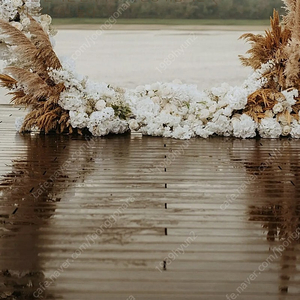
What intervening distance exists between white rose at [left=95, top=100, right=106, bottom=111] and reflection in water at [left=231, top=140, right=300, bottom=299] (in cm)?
114

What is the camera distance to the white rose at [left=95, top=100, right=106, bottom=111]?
15.9 feet

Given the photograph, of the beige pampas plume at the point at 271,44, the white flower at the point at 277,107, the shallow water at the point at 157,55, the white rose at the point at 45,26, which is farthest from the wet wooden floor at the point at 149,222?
the shallow water at the point at 157,55

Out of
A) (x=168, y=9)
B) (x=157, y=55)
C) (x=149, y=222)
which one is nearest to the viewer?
(x=149, y=222)

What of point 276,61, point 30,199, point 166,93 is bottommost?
point 30,199

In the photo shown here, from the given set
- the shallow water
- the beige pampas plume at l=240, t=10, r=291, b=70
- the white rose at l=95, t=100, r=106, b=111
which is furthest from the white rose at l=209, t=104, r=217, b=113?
the shallow water

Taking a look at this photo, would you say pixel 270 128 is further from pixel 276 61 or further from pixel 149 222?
pixel 149 222

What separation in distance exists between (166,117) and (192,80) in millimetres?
5245

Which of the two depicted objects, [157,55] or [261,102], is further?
[157,55]

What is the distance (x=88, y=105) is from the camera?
487cm

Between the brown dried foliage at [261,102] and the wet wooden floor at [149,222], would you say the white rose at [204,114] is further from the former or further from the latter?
the wet wooden floor at [149,222]

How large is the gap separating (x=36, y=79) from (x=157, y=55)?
5767 millimetres

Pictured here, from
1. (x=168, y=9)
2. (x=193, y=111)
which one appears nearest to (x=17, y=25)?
(x=193, y=111)

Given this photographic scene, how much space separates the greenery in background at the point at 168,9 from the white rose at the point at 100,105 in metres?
4.39

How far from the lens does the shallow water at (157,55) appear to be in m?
9.77
